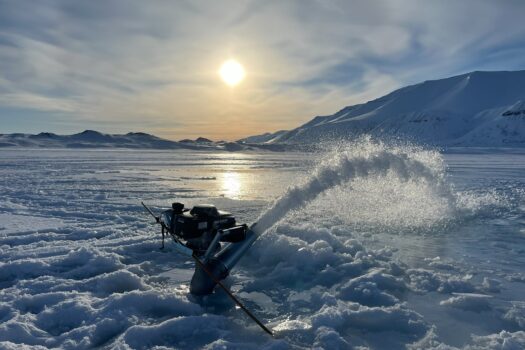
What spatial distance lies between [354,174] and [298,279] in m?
5.09

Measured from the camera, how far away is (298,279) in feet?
24.0

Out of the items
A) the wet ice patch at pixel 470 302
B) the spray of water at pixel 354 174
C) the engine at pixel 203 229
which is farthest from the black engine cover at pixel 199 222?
the wet ice patch at pixel 470 302

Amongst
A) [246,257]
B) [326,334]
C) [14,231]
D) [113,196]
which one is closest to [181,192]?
[113,196]

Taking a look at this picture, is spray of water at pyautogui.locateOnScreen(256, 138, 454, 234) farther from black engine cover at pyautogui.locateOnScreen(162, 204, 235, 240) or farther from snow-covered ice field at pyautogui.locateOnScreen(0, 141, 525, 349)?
black engine cover at pyautogui.locateOnScreen(162, 204, 235, 240)

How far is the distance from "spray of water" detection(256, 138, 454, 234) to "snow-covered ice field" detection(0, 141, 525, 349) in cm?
6

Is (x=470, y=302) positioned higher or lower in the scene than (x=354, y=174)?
lower

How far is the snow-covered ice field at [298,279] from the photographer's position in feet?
17.3

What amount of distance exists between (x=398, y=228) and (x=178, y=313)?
7.30 m

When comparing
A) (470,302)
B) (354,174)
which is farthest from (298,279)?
(354,174)

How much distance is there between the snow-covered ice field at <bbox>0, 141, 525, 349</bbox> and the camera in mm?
5281

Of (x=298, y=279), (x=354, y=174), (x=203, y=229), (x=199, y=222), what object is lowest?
(x=298, y=279)

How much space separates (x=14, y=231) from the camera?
10.4 m

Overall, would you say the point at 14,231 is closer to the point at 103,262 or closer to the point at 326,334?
the point at 103,262

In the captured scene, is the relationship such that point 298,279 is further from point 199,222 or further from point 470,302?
point 470,302
